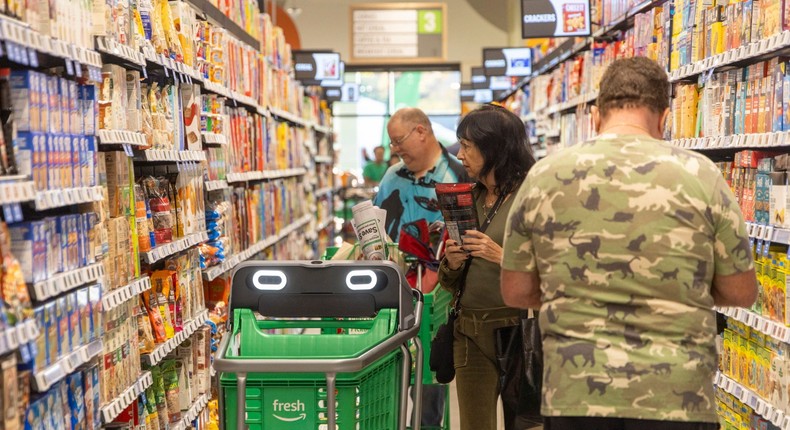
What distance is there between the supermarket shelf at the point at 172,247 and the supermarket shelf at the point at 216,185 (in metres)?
0.38

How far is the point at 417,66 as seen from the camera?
21969 mm

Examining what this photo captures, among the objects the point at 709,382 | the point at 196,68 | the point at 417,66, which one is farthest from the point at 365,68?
the point at 709,382

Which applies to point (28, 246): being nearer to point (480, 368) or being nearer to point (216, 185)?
point (480, 368)

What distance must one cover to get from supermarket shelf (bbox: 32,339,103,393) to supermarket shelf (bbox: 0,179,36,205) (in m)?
0.51

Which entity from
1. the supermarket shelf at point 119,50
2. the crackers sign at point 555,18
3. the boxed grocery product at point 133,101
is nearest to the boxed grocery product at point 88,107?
the supermarket shelf at point 119,50

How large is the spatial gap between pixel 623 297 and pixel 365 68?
20301 mm

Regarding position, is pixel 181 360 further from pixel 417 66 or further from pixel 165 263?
pixel 417 66

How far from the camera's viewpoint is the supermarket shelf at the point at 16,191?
99.3 inches

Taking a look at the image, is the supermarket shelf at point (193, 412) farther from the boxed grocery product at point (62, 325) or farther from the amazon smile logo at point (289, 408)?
the amazon smile logo at point (289, 408)

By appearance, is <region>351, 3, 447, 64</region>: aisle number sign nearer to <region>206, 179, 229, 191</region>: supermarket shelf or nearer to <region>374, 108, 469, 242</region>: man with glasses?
<region>206, 179, 229, 191</region>: supermarket shelf

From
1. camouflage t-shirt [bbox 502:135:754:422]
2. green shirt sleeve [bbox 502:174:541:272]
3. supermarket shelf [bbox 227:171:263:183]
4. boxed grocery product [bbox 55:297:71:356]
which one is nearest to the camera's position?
camouflage t-shirt [bbox 502:135:754:422]

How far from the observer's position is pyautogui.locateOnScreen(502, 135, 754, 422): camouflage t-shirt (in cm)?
231

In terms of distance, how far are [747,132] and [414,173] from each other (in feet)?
5.77

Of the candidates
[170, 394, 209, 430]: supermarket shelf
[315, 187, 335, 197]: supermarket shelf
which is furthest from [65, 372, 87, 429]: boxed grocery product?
[315, 187, 335, 197]: supermarket shelf
